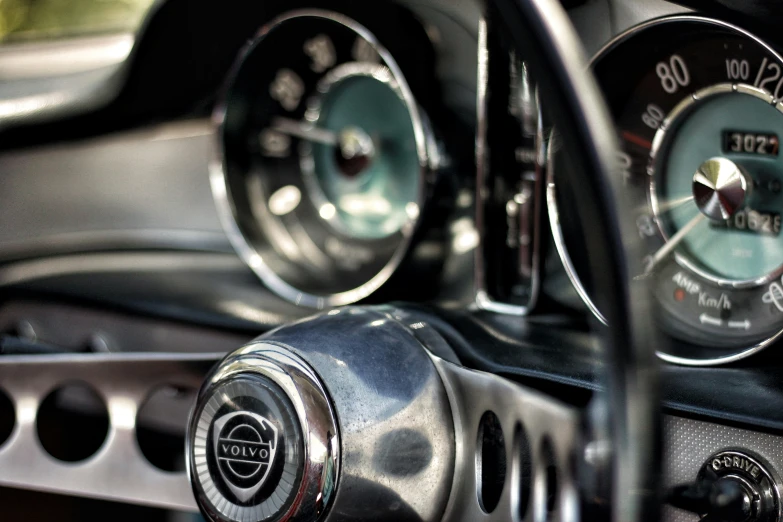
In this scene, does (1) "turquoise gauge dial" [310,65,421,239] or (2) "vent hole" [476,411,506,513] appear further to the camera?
(1) "turquoise gauge dial" [310,65,421,239]

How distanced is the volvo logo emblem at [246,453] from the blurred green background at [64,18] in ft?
3.36

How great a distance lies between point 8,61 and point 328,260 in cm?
76

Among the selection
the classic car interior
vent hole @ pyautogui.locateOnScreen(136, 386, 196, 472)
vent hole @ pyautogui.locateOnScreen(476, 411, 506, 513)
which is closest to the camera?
the classic car interior

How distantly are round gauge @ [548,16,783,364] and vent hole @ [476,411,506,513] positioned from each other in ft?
0.88

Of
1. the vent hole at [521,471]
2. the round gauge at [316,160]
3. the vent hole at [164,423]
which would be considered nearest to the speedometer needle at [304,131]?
the round gauge at [316,160]

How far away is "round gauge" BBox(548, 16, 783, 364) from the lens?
1236 mm

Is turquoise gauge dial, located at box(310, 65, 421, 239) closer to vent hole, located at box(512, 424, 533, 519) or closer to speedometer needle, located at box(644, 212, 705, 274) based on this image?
speedometer needle, located at box(644, 212, 705, 274)

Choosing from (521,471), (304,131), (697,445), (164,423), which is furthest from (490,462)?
(304,131)

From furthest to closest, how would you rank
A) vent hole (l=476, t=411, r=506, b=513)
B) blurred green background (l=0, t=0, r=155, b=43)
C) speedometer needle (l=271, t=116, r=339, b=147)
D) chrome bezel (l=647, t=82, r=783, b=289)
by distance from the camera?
blurred green background (l=0, t=0, r=155, b=43) < speedometer needle (l=271, t=116, r=339, b=147) < chrome bezel (l=647, t=82, r=783, b=289) < vent hole (l=476, t=411, r=506, b=513)

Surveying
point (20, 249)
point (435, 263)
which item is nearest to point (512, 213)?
point (435, 263)

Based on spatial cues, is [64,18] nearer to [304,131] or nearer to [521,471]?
[304,131]

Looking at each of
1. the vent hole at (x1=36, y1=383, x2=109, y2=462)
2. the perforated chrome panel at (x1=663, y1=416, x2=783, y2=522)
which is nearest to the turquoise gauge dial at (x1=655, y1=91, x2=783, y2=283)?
the perforated chrome panel at (x1=663, y1=416, x2=783, y2=522)

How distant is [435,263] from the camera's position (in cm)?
160

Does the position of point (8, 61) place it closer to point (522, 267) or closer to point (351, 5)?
point (351, 5)
